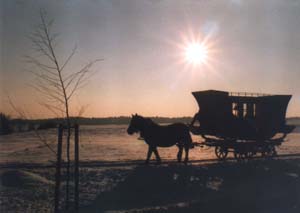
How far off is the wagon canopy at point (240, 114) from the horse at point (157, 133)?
181cm

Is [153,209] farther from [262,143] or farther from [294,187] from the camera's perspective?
[262,143]

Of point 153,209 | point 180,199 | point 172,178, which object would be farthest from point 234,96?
point 153,209

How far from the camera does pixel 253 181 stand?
15180mm

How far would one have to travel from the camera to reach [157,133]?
58.9ft

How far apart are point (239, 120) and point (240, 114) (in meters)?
0.67

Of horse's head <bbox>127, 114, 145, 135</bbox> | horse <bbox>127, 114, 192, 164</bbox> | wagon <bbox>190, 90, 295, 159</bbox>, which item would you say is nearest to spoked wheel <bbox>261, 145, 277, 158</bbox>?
wagon <bbox>190, 90, 295, 159</bbox>

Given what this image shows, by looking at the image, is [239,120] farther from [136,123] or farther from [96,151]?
[96,151]

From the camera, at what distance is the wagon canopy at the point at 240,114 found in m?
19.6

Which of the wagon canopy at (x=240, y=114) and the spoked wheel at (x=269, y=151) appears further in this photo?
the spoked wheel at (x=269, y=151)

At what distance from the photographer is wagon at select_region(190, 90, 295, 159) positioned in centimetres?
1964

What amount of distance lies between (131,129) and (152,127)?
87 cm

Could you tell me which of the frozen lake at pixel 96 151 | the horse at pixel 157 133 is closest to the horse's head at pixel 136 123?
the horse at pixel 157 133

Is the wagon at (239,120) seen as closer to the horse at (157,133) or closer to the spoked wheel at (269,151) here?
the spoked wheel at (269,151)

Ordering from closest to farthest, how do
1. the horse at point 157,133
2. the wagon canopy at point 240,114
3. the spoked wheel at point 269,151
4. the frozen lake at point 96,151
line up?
the horse at point 157,133 → the wagon canopy at point 240,114 → the spoked wheel at point 269,151 → the frozen lake at point 96,151
